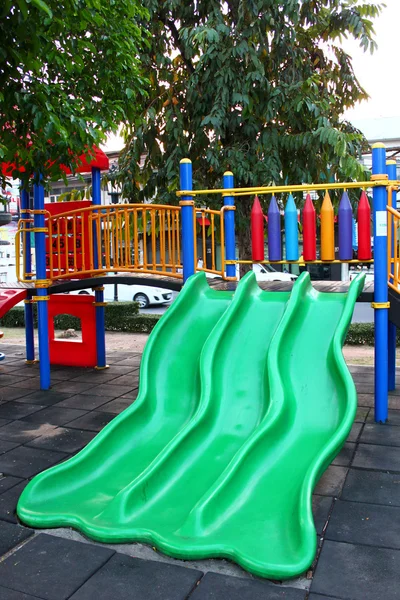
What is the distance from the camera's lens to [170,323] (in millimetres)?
4523

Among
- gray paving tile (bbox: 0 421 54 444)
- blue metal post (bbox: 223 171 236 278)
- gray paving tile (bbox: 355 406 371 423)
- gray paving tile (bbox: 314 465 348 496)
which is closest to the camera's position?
gray paving tile (bbox: 314 465 348 496)

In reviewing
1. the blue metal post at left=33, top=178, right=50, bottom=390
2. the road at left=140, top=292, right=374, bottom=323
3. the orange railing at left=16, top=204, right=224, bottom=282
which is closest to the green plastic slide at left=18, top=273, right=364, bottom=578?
the orange railing at left=16, top=204, right=224, bottom=282

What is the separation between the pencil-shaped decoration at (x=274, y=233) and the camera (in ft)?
17.0

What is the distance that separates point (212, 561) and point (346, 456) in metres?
1.79

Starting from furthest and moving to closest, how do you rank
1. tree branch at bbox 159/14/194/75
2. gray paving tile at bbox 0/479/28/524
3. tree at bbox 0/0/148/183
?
1. tree branch at bbox 159/14/194/75
2. tree at bbox 0/0/148/183
3. gray paving tile at bbox 0/479/28/524

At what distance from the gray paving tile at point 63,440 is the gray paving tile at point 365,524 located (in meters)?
2.12

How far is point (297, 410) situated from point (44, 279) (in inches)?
162

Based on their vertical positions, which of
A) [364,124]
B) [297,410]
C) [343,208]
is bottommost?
[297,410]

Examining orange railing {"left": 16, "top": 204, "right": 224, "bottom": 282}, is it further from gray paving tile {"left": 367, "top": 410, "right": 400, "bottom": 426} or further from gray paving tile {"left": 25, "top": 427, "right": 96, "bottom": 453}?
gray paving tile {"left": 367, "top": 410, "right": 400, "bottom": 426}

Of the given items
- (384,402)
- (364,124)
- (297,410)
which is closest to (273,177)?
(384,402)

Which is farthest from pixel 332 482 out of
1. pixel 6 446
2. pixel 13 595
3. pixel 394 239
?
pixel 6 446

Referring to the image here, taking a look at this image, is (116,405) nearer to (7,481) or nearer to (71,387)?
(71,387)

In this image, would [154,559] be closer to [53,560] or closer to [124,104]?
[53,560]

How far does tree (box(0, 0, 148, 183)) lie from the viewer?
357 centimetres
